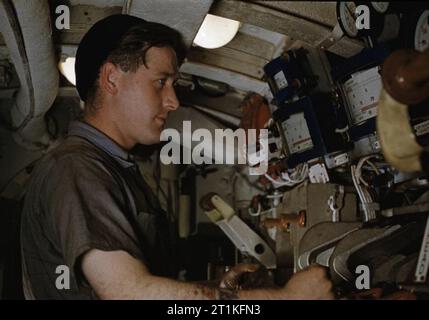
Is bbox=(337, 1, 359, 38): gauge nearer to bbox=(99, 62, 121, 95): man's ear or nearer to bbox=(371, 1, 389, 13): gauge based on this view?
bbox=(371, 1, 389, 13): gauge

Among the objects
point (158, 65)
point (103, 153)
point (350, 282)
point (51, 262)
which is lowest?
point (350, 282)

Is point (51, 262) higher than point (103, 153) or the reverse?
the reverse

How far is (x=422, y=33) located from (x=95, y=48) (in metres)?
1.18

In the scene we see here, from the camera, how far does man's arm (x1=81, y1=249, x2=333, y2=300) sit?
3.38 feet

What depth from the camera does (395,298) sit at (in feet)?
3.77

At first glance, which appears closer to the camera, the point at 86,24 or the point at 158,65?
the point at 158,65

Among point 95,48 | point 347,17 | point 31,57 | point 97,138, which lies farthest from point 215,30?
point 97,138

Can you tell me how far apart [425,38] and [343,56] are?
505mm

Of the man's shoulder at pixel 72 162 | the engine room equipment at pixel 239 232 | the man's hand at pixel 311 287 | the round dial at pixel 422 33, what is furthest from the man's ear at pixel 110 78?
the engine room equipment at pixel 239 232

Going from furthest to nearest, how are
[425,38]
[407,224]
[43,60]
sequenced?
1. [43,60]
2. [425,38]
3. [407,224]

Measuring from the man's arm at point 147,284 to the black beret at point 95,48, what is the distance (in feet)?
2.39

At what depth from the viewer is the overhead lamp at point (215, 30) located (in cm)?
205
